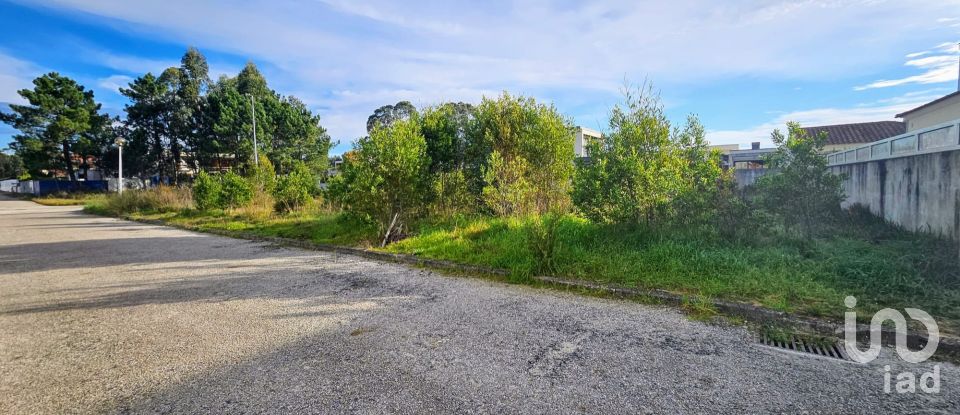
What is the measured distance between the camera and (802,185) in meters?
5.53

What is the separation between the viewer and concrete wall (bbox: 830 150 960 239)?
4871 mm

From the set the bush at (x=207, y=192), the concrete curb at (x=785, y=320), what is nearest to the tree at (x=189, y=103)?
the bush at (x=207, y=192)

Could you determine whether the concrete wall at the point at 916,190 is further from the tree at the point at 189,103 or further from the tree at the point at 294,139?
the tree at the point at 189,103

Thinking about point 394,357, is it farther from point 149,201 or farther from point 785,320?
point 149,201

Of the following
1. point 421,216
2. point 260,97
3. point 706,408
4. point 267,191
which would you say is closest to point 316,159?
point 260,97

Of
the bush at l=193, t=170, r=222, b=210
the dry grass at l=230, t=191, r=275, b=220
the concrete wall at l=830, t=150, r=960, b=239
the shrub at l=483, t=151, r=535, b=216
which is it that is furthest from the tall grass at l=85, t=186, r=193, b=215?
the concrete wall at l=830, t=150, r=960, b=239

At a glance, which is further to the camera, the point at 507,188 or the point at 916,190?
the point at 507,188

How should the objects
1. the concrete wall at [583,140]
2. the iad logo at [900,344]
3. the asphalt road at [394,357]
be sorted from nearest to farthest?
the asphalt road at [394,357]
the iad logo at [900,344]
the concrete wall at [583,140]

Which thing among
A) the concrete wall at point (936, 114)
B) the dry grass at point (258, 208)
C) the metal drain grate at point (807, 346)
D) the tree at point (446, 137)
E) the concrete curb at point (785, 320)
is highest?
the concrete wall at point (936, 114)

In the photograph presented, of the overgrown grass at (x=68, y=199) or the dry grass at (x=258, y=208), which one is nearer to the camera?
the dry grass at (x=258, y=208)

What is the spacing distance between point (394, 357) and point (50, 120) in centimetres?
4259

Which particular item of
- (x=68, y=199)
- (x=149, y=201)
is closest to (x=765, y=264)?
(x=149, y=201)

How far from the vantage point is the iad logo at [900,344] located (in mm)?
2355

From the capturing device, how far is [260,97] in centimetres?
2917
